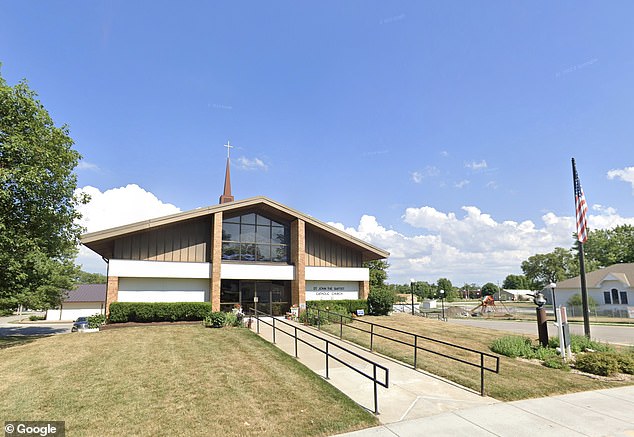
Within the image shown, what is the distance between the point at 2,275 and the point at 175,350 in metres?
9.88

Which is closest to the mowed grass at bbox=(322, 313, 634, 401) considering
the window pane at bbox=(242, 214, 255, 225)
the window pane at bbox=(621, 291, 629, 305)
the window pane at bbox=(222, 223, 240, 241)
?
the window pane at bbox=(222, 223, 240, 241)

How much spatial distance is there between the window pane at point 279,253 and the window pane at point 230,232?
252cm

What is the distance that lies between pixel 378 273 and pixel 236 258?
23.4 metres

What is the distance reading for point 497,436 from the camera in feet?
18.0

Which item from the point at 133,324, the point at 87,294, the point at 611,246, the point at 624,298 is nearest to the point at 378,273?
the point at 624,298

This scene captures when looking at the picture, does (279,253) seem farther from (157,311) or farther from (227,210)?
(157,311)

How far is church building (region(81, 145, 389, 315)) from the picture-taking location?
66.3ft

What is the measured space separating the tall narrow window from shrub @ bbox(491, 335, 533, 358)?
1418 centimetres

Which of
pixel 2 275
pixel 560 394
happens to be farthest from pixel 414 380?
pixel 2 275

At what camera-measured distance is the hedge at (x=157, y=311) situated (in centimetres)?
1862

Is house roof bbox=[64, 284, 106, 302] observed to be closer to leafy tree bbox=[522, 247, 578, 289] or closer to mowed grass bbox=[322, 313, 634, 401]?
mowed grass bbox=[322, 313, 634, 401]

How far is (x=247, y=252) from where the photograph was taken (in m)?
23.0

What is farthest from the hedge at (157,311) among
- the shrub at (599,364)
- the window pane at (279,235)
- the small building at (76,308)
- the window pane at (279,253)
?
the small building at (76,308)

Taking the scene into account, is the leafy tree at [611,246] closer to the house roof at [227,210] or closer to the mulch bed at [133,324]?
the house roof at [227,210]
